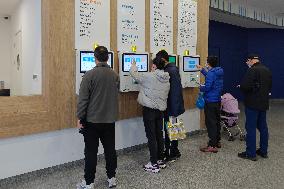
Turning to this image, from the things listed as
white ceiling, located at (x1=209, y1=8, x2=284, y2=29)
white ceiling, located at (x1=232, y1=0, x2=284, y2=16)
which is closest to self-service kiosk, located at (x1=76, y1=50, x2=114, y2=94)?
white ceiling, located at (x1=209, y1=8, x2=284, y2=29)

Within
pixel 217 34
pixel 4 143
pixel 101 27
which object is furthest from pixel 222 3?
pixel 4 143

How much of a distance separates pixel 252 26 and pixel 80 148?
995 cm

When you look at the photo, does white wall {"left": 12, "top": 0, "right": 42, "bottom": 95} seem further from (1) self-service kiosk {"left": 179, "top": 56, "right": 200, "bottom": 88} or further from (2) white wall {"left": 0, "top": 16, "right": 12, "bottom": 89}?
(1) self-service kiosk {"left": 179, "top": 56, "right": 200, "bottom": 88}

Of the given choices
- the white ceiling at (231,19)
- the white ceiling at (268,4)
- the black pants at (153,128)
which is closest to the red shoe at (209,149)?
the black pants at (153,128)

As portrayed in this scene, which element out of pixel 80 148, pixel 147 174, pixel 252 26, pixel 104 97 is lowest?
pixel 147 174

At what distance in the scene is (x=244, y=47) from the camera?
488 inches

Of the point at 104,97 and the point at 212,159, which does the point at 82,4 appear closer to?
the point at 104,97

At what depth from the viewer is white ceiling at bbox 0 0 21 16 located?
20.3 ft

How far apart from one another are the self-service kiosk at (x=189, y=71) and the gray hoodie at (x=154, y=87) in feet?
5.20

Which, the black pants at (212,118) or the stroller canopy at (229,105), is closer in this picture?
the black pants at (212,118)

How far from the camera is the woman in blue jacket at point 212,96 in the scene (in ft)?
16.0

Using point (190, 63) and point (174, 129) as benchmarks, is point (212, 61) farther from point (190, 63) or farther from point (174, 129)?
point (174, 129)

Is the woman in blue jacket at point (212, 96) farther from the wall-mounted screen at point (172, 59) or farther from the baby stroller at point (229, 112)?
the baby stroller at point (229, 112)

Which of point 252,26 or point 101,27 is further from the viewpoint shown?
point 252,26
